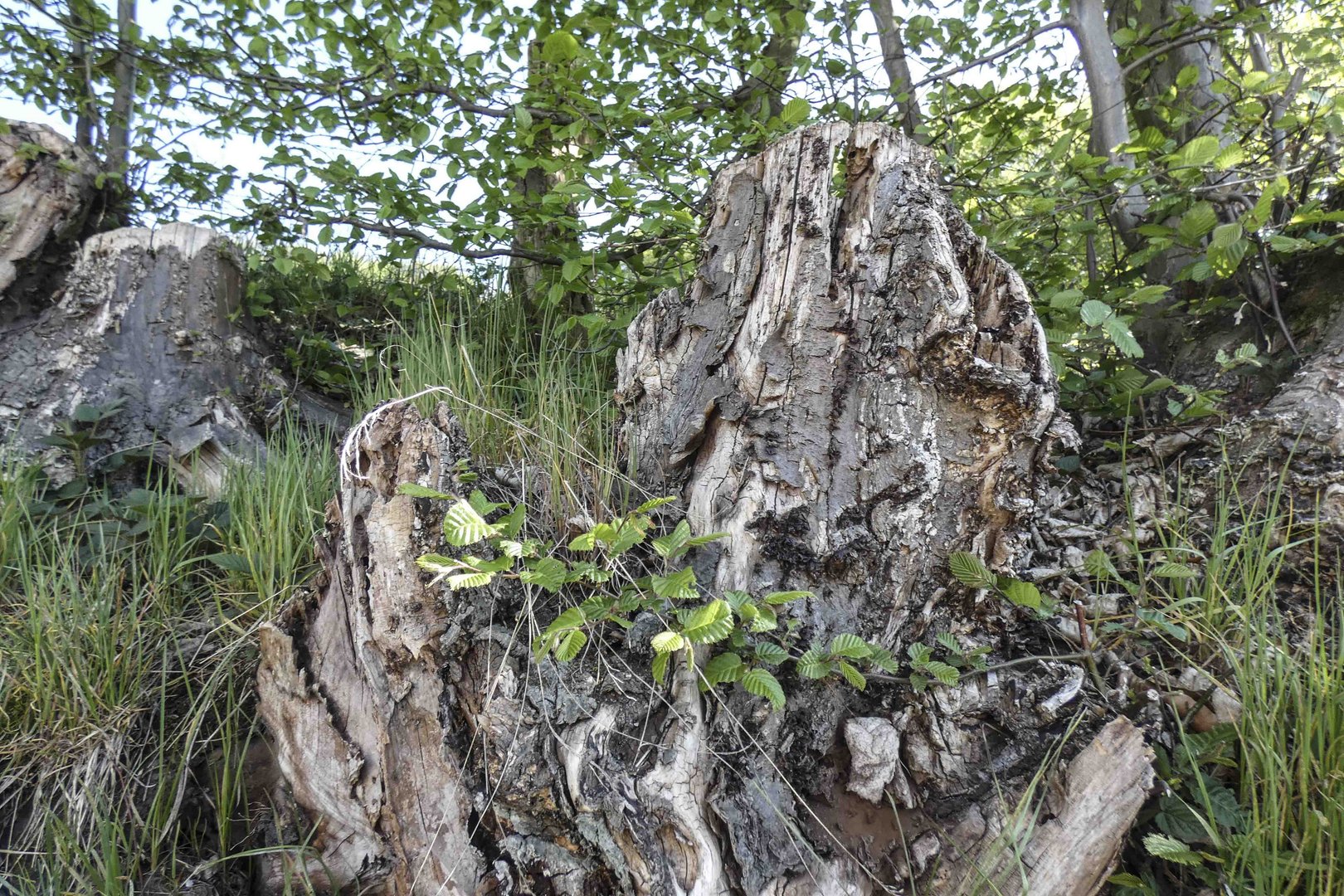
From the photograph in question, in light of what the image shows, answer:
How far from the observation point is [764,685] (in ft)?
4.40

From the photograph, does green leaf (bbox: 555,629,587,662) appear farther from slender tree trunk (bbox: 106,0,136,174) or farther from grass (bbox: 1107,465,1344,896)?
slender tree trunk (bbox: 106,0,136,174)

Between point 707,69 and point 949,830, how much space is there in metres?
3.22

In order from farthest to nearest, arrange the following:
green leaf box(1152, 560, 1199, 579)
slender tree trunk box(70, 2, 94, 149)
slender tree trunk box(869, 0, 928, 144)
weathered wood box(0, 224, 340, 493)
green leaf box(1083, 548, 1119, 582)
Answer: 1. slender tree trunk box(70, 2, 94, 149)
2. slender tree trunk box(869, 0, 928, 144)
3. weathered wood box(0, 224, 340, 493)
4. green leaf box(1083, 548, 1119, 582)
5. green leaf box(1152, 560, 1199, 579)

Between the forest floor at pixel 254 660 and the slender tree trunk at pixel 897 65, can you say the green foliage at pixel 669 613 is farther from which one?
the slender tree trunk at pixel 897 65

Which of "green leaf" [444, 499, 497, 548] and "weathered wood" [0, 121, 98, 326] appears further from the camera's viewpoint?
"weathered wood" [0, 121, 98, 326]

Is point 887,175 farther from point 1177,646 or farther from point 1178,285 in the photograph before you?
point 1178,285

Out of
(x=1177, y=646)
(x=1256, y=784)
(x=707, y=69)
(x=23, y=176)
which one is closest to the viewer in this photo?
(x=1256, y=784)

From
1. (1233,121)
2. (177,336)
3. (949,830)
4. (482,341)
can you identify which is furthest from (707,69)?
(949,830)

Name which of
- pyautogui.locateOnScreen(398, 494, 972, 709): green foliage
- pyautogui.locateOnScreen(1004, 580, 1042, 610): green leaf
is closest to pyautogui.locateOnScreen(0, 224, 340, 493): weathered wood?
pyautogui.locateOnScreen(398, 494, 972, 709): green foliage

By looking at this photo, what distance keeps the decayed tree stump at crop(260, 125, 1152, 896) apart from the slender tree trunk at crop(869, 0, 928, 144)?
161cm

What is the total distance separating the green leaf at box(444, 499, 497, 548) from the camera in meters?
1.32

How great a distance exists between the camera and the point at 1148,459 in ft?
7.72

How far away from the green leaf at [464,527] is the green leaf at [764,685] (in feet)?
1.89

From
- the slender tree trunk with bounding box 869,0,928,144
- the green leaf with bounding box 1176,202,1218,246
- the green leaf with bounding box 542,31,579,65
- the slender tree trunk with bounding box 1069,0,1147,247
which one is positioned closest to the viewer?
the green leaf with bounding box 1176,202,1218,246
